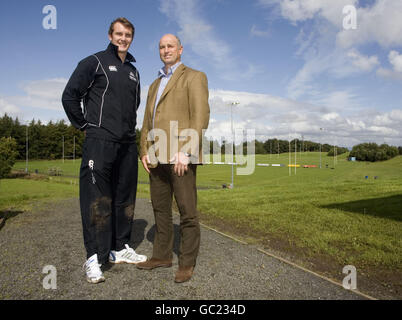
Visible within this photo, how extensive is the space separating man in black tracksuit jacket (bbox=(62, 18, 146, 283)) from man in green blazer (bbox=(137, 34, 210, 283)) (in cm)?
38

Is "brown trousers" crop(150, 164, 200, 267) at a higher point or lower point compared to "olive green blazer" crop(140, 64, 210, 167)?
lower

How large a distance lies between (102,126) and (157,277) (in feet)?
6.19

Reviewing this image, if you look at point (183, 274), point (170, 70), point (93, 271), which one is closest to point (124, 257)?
point (93, 271)

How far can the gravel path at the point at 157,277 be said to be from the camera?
9.64 feet

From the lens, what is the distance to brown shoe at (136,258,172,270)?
3586 millimetres

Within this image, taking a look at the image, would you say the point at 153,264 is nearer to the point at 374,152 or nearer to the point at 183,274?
the point at 183,274

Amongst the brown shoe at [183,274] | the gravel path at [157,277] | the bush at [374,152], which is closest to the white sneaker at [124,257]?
the gravel path at [157,277]

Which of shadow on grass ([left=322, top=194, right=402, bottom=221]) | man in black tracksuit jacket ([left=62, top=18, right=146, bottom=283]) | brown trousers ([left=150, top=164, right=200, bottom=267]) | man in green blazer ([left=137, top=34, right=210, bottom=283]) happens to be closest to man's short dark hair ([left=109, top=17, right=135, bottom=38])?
man in black tracksuit jacket ([left=62, top=18, right=146, bottom=283])

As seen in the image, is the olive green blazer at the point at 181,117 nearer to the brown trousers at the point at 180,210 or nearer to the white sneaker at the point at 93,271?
the brown trousers at the point at 180,210

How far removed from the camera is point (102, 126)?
3.40 m

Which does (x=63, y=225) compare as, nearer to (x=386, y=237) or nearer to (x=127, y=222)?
(x=127, y=222)

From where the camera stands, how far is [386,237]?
17.9 ft

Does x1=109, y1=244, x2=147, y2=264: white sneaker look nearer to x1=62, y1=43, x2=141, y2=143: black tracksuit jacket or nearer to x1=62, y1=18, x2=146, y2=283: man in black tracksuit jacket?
x1=62, y1=18, x2=146, y2=283: man in black tracksuit jacket
